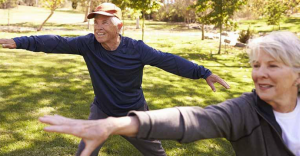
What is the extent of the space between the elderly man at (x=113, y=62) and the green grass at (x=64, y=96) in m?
1.34

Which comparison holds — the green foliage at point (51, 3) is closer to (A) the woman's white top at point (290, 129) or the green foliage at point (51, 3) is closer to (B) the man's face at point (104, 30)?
(B) the man's face at point (104, 30)

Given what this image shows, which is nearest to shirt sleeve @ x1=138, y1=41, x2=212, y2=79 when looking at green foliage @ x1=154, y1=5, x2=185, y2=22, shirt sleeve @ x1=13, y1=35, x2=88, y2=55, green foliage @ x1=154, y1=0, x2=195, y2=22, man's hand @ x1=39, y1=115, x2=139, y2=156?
shirt sleeve @ x1=13, y1=35, x2=88, y2=55

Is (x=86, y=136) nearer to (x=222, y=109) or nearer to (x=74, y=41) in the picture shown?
(x=222, y=109)

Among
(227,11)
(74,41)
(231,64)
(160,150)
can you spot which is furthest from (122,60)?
(227,11)

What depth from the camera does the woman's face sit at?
182 cm

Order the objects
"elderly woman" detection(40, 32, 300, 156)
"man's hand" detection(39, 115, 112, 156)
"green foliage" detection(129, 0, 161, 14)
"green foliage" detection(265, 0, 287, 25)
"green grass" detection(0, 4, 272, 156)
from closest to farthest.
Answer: "man's hand" detection(39, 115, 112, 156), "elderly woman" detection(40, 32, 300, 156), "green grass" detection(0, 4, 272, 156), "green foliage" detection(129, 0, 161, 14), "green foliage" detection(265, 0, 287, 25)

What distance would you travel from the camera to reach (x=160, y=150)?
3.46 m

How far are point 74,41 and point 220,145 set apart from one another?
9.67 ft

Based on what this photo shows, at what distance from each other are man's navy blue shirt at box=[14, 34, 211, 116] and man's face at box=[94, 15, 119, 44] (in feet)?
0.38

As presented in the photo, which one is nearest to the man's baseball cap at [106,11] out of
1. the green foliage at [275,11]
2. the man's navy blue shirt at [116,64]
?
the man's navy blue shirt at [116,64]

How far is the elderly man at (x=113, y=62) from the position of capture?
3.38 metres

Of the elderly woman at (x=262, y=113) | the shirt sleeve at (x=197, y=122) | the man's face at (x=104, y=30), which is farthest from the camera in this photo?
the man's face at (x=104, y=30)

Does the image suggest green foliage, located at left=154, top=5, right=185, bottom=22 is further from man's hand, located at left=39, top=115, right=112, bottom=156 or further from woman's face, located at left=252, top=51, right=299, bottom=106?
man's hand, located at left=39, top=115, right=112, bottom=156

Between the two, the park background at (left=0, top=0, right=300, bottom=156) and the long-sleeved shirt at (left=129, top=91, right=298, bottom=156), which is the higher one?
the long-sleeved shirt at (left=129, top=91, right=298, bottom=156)
